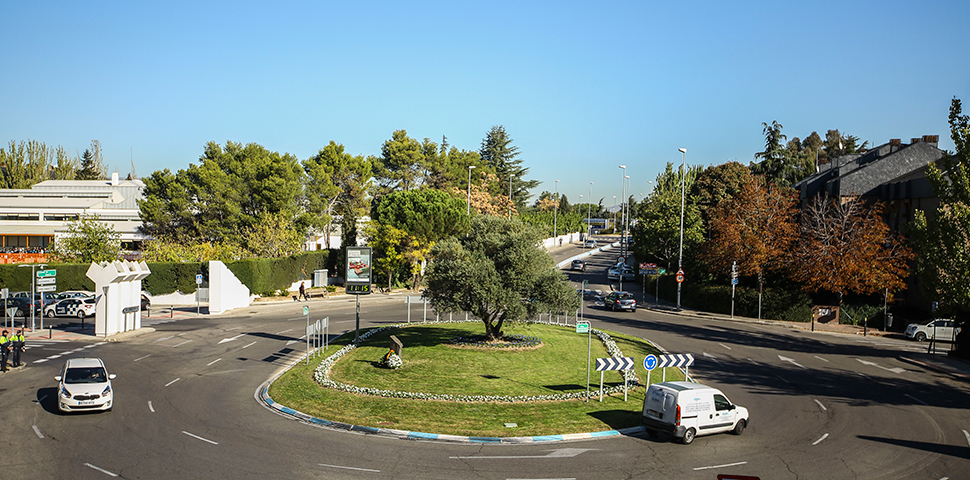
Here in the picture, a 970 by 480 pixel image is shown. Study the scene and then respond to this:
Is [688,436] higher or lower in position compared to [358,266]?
lower

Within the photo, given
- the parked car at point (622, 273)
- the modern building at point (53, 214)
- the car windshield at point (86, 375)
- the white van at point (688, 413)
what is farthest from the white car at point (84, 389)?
the modern building at point (53, 214)

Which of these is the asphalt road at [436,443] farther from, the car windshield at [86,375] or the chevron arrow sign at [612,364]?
the chevron arrow sign at [612,364]

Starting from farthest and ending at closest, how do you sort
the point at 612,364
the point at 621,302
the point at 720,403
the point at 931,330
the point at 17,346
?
the point at 621,302 < the point at 931,330 < the point at 17,346 < the point at 612,364 < the point at 720,403

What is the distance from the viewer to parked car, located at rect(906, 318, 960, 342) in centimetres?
4078

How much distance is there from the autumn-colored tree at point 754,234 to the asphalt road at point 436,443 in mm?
16119

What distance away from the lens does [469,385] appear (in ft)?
83.8

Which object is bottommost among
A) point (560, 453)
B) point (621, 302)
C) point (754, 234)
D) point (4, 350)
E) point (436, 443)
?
point (436, 443)

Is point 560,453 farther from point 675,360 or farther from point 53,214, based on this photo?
point 53,214

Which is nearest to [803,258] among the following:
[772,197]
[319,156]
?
[772,197]

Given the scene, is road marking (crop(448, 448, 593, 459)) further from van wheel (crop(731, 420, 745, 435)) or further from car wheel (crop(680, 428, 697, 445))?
van wheel (crop(731, 420, 745, 435))

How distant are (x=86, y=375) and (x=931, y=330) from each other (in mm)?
45803

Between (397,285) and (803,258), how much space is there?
38.1 meters

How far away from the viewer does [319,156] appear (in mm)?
83750

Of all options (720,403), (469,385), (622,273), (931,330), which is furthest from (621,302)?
(720,403)
